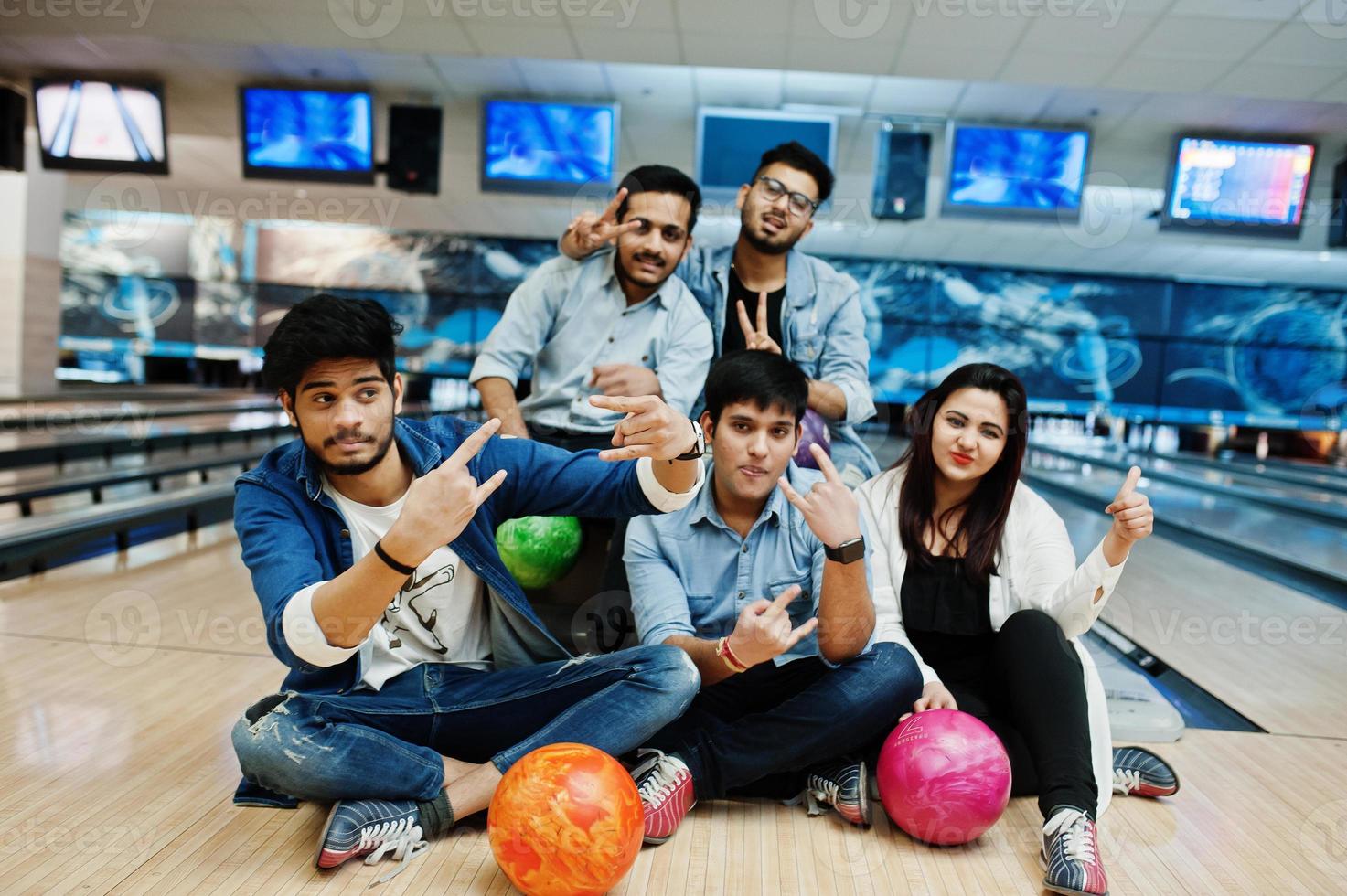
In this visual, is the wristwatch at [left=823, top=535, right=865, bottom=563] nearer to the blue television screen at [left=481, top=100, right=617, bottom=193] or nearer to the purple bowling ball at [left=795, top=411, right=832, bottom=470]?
the purple bowling ball at [left=795, top=411, right=832, bottom=470]

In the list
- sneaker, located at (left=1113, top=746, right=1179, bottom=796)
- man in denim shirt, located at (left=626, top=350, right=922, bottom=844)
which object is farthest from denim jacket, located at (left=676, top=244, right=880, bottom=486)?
sneaker, located at (left=1113, top=746, right=1179, bottom=796)

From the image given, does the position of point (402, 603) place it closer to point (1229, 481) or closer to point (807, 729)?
point (807, 729)

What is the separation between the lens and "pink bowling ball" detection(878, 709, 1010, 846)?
1.43 metres

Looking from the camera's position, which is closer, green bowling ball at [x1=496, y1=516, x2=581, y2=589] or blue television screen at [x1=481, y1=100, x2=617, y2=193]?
green bowling ball at [x1=496, y1=516, x2=581, y2=589]

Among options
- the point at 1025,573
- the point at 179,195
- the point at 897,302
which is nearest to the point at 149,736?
the point at 1025,573

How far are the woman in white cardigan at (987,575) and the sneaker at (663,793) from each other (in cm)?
42

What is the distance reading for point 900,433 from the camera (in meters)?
10.9

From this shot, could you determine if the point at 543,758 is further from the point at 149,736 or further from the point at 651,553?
the point at 149,736

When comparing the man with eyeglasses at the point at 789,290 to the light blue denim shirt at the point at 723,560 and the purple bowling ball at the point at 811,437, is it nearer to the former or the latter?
the purple bowling ball at the point at 811,437

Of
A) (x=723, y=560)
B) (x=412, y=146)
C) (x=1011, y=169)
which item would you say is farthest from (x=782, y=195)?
(x=412, y=146)

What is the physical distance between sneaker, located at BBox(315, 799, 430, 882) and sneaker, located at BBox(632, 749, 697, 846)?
34 centimetres

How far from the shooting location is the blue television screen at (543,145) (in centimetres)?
519

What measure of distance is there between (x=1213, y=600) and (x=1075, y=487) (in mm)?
3163

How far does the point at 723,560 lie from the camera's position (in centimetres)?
170
